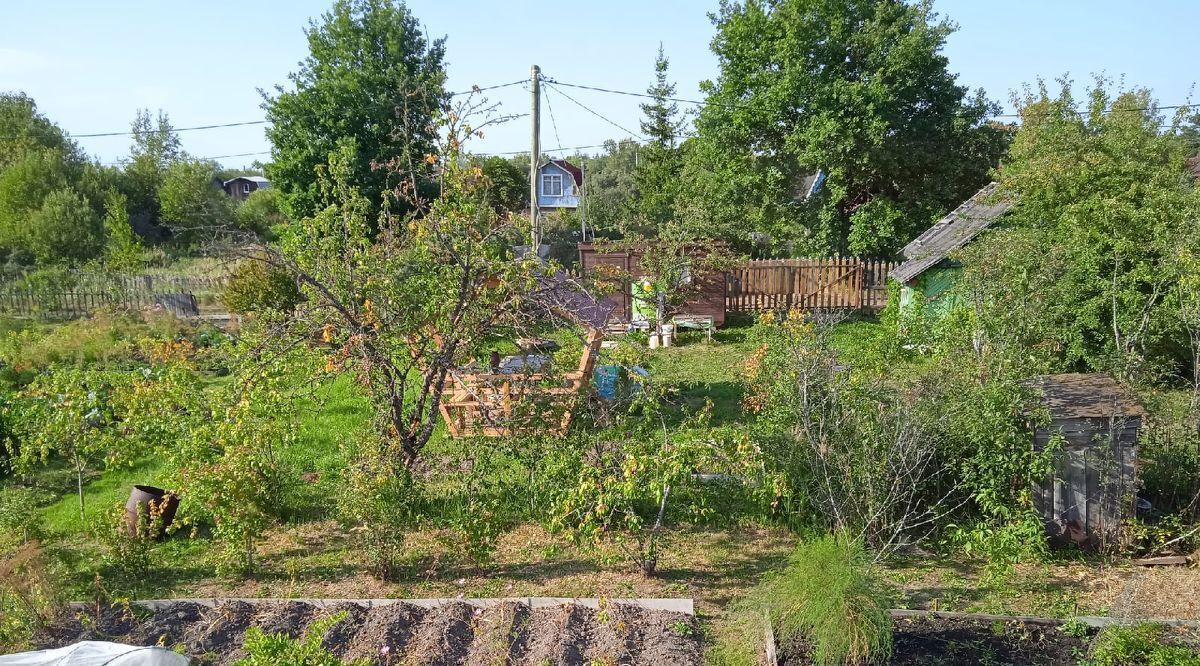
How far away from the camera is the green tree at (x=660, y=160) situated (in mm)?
28922

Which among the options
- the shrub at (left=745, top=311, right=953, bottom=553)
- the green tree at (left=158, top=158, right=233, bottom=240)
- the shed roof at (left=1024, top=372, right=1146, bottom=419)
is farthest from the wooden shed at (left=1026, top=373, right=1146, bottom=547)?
the green tree at (left=158, top=158, right=233, bottom=240)

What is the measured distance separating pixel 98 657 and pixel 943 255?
12.5 metres

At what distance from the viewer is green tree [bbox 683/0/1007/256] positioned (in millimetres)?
18578

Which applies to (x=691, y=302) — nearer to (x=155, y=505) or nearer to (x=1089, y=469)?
(x=1089, y=469)

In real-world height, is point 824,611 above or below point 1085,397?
below

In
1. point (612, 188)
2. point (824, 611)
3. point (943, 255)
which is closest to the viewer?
point (824, 611)

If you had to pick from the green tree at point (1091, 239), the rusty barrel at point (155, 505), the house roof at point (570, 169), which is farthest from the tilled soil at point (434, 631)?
the house roof at point (570, 169)

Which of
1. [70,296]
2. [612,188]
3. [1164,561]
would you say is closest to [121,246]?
[70,296]

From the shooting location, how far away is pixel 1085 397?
591cm

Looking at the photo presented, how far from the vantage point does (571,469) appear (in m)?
5.59

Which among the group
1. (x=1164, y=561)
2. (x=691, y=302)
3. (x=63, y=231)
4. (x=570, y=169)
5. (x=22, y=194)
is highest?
(x=570, y=169)

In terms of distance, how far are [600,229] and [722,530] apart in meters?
27.2

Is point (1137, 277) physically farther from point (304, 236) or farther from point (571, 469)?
point (304, 236)

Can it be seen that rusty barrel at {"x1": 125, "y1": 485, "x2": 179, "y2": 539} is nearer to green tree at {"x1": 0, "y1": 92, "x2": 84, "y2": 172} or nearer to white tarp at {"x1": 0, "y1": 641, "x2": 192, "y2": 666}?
white tarp at {"x1": 0, "y1": 641, "x2": 192, "y2": 666}
